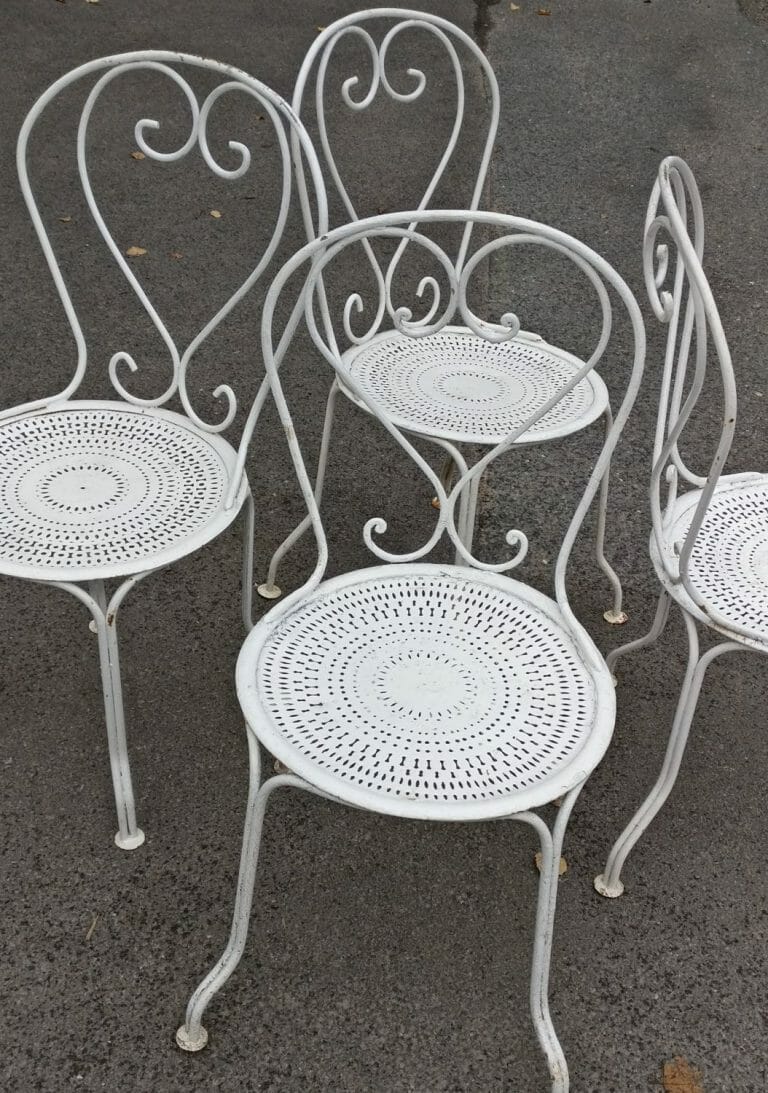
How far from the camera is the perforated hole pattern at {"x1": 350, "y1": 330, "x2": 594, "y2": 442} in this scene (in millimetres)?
2072

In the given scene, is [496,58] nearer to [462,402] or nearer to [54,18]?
[54,18]

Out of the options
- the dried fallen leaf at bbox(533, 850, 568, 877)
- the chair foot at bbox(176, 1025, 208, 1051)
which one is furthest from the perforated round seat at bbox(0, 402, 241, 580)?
the dried fallen leaf at bbox(533, 850, 568, 877)

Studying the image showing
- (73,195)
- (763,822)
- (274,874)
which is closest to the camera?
(274,874)

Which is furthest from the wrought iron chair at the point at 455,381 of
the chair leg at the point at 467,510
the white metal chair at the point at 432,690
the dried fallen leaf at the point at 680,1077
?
the dried fallen leaf at the point at 680,1077

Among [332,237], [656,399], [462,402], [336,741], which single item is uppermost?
[332,237]

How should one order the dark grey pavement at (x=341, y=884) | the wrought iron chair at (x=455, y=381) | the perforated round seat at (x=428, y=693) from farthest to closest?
the wrought iron chair at (x=455, y=381) → the dark grey pavement at (x=341, y=884) → the perforated round seat at (x=428, y=693)

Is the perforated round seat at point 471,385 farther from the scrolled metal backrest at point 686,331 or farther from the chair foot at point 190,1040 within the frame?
A: the chair foot at point 190,1040

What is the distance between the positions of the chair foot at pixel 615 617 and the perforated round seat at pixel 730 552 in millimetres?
543

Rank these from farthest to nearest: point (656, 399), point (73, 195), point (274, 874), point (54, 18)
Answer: point (54, 18) < point (73, 195) < point (656, 399) < point (274, 874)

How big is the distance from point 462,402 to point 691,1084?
1.26 m

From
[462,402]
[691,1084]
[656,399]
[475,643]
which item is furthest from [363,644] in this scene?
[656,399]

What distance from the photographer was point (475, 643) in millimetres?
1675

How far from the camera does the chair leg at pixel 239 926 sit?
1.50 m

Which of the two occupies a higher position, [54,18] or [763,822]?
[54,18]
